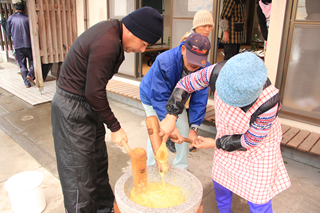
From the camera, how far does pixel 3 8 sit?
783 cm

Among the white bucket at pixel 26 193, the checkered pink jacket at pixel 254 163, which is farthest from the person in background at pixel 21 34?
the checkered pink jacket at pixel 254 163

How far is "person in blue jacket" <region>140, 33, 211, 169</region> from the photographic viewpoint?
2.08m

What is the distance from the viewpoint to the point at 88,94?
1.73 m

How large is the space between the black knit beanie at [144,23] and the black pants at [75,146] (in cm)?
63

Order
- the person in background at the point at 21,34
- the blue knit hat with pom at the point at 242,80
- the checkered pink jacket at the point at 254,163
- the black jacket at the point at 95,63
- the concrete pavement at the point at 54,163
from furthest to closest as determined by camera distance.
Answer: the person in background at the point at 21,34 → the concrete pavement at the point at 54,163 → the checkered pink jacket at the point at 254,163 → the black jacket at the point at 95,63 → the blue knit hat with pom at the point at 242,80

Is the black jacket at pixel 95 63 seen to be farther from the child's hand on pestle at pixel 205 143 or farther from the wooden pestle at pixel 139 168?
the child's hand on pestle at pixel 205 143

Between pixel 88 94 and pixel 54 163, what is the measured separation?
6.43 ft

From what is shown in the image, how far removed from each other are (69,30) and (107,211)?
4.96 metres

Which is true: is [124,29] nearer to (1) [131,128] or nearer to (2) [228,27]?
(1) [131,128]

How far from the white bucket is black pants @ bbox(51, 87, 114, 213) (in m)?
0.55

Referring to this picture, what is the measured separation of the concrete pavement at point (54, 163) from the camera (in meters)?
2.57

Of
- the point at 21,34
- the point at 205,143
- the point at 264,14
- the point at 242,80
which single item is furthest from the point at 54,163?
the point at 21,34

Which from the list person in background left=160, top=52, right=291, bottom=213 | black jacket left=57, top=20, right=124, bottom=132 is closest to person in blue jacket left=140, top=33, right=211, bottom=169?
person in background left=160, top=52, right=291, bottom=213

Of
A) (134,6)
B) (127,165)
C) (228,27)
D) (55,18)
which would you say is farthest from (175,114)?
(55,18)
